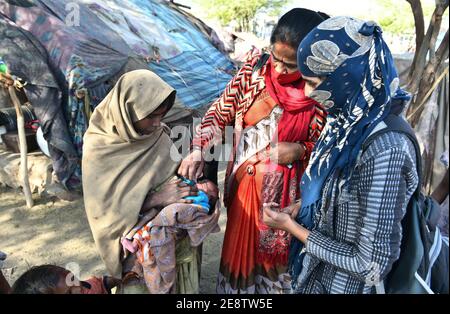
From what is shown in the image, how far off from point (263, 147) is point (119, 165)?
2.55 ft

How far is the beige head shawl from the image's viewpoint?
175 centimetres

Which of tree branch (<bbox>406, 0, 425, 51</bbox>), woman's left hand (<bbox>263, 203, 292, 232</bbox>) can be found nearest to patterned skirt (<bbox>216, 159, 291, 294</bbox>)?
woman's left hand (<bbox>263, 203, 292, 232</bbox>)

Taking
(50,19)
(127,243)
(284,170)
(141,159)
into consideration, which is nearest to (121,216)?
(127,243)

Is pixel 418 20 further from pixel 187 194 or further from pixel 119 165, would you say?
pixel 119 165

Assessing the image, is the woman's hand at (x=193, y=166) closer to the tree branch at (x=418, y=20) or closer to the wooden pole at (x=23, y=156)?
the tree branch at (x=418, y=20)

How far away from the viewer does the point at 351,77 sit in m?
1.20

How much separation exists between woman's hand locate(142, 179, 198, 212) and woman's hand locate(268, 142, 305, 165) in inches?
18.5

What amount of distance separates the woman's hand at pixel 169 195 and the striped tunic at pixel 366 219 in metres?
0.69

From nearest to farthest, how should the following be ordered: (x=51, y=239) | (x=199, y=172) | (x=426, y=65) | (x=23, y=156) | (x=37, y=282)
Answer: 1. (x=37, y=282)
2. (x=199, y=172)
3. (x=426, y=65)
4. (x=51, y=239)
5. (x=23, y=156)

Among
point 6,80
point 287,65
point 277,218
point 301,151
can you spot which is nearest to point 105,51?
point 6,80

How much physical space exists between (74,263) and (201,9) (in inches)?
900

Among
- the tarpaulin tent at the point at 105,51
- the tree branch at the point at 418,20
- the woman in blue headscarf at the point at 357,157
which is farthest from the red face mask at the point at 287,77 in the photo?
the tarpaulin tent at the point at 105,51

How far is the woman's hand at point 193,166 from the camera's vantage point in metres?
1.94

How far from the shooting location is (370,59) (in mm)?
1186
